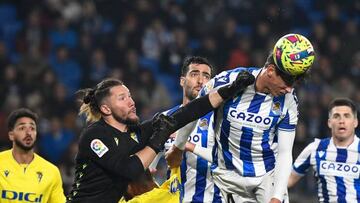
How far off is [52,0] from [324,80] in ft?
15.8

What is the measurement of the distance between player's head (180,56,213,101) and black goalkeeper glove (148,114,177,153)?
1679 millimetres

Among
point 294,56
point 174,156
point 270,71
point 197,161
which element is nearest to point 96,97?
point 174,156

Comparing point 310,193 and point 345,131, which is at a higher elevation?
point 345,131

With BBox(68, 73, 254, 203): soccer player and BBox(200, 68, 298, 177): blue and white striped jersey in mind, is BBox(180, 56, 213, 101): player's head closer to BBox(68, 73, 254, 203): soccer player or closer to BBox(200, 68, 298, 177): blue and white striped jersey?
BBox(200, 68, 298, 177): blue and white striped jersey

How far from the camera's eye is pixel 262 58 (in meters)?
13.8

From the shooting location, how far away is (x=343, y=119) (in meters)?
8.05

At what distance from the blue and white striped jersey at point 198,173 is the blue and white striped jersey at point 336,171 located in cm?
121

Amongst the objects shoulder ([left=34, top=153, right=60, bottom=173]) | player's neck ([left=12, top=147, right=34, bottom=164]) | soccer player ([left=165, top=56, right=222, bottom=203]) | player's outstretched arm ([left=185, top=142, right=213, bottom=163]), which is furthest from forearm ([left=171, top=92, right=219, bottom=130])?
player's neck ([left=12, top=147, right=34, bottom=164])

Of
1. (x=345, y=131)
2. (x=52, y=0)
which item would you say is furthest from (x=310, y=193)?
(x=52, y=0)

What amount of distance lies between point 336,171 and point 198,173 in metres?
1.38

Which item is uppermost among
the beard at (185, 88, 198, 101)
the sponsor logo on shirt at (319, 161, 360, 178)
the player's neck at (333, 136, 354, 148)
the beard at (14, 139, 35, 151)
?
the beard at (185, 88, 198, 101)

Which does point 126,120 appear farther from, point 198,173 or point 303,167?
point 303,167

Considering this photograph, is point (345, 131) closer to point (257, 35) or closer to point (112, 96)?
point (112, 96)

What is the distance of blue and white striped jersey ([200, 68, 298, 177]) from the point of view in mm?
6293
